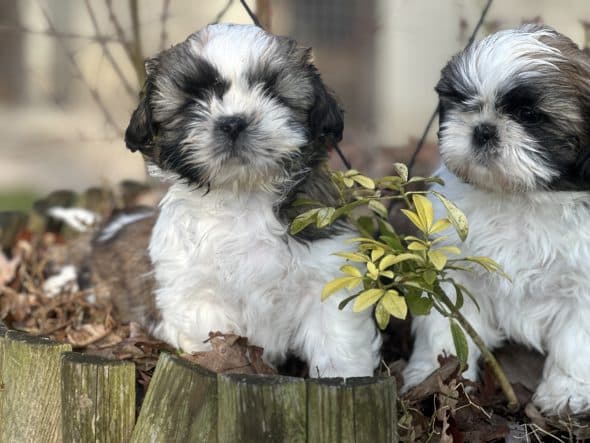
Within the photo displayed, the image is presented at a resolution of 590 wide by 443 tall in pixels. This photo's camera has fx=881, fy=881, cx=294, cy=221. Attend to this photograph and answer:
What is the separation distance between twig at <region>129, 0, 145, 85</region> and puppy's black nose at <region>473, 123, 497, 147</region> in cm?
348

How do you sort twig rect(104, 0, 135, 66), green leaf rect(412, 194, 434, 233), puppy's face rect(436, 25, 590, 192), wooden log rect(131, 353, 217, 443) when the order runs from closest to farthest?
1. wooden log rect(131, 353, 217, 443)
2. green leaf rect(412, 194, 434, 233)
3. puppy's face rect(436, 25, 590, 192)
4. twig rect(104, 0, 135, 66)

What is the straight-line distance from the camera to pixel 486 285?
12.7 feet

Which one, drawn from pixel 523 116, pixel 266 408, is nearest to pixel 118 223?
pixel 523 116

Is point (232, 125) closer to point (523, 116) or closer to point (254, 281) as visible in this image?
point (254, 281)

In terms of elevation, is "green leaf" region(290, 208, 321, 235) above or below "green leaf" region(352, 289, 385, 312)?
above

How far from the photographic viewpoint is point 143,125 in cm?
373

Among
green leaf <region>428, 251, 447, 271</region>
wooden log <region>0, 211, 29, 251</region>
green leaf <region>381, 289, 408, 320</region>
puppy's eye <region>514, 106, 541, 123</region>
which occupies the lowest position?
wooden log <region>0, 211, 29, 251</region>

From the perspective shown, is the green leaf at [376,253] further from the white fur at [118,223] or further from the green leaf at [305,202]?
the white fur at [118,223]

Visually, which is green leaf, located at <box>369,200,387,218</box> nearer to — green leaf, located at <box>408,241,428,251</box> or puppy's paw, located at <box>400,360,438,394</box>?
green leaf, located at <box>408,241,428,251</box>

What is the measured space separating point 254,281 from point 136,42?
321 cm

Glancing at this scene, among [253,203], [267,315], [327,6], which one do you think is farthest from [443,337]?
[327,6]

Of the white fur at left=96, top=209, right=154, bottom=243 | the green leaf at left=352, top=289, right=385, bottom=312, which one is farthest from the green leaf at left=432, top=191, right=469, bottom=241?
the white fur at left=96, top=209, right=154, bottom=243

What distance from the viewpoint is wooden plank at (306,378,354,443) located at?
272cm

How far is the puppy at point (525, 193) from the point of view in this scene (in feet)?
11.3
